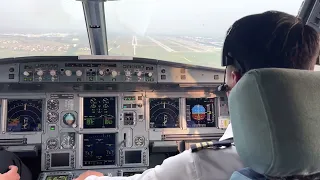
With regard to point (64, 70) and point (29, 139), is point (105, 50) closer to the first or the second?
point (64, 70)

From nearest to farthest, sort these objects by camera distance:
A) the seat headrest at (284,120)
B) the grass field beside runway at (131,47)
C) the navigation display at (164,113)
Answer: the seat headrest at (284,120), the grass field beside runway at (131,47), the navigation display at (164,113)

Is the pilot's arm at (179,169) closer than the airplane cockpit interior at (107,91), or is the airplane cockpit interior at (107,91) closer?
the pilot's arm at (179,169)

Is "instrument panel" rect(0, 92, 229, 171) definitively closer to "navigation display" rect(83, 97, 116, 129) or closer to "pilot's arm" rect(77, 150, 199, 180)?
"navigation display" rect(83, 97, 116, 129)

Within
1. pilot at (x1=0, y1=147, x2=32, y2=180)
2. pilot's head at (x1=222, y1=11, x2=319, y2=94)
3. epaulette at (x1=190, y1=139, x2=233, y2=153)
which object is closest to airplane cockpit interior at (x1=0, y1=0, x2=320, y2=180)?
pilot at (x1=0, y1=147, x2=32, y2=180)

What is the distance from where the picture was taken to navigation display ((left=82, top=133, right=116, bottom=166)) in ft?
13.4

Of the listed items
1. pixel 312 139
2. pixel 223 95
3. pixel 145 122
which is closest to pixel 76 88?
pixel 145 122

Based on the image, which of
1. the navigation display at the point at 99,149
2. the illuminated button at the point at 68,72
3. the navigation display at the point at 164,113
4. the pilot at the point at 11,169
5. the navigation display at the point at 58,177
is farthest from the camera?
the navigation display at the point at 164,113

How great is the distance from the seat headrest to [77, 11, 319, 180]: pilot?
0.96 feet

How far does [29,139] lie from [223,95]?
2273 millimetres

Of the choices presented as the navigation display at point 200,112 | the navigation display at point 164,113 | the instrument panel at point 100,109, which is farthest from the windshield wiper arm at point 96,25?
the navigation display at point 200,112

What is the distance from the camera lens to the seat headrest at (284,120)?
98 centimetres

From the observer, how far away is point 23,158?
3986mm

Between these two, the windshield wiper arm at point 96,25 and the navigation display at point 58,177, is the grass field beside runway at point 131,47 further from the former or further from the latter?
the navigation display at point 58,177

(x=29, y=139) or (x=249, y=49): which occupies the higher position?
(x=249, y=49)
